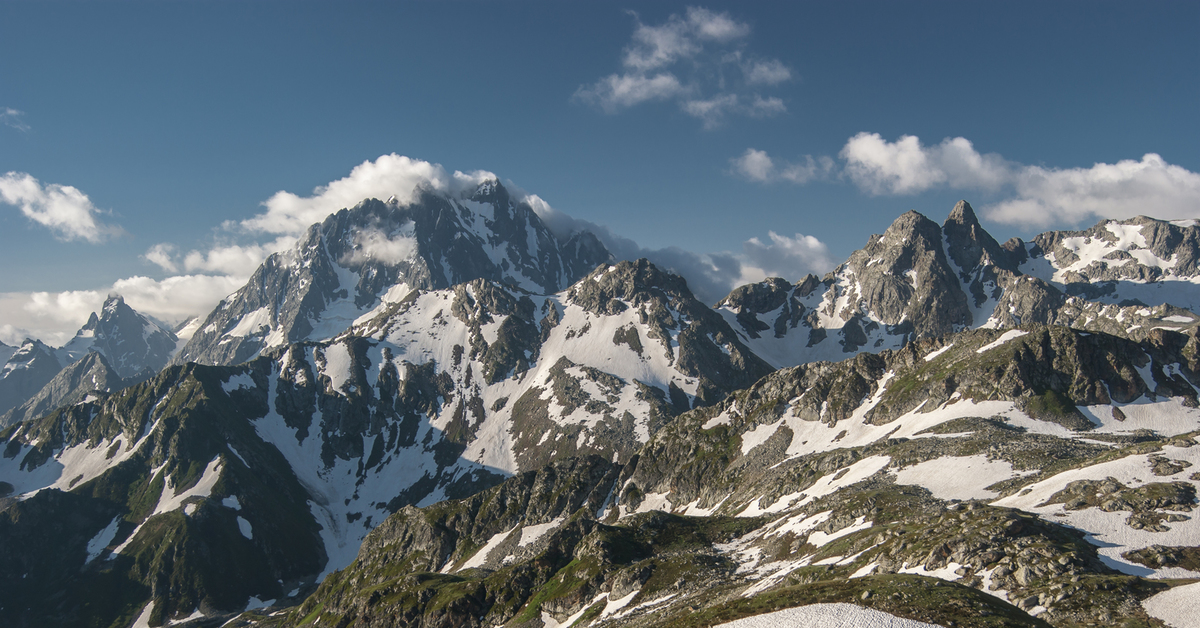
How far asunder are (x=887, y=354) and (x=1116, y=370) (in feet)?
158

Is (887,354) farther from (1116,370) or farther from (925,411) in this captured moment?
(1116,370)

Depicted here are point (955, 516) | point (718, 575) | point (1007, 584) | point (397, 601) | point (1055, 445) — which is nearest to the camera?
point (1007, 584)

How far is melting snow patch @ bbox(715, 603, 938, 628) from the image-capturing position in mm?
46972

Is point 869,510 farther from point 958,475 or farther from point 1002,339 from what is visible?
point 1002,339

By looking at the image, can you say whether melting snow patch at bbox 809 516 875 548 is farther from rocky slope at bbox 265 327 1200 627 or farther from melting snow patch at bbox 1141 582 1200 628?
melting snow patch at bbox 1141 582 1200 628

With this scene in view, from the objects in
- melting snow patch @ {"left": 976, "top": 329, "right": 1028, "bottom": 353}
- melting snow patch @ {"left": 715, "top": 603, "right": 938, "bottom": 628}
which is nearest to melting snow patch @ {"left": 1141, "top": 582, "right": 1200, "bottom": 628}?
melting snow patch @ {"left": 715, "top": 603, "right": 938, "bottom": 628}

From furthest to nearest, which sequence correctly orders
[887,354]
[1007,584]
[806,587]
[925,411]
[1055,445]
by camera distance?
[887,354]
[925,411]
[1055,445]
[806,587]
[1007,584]

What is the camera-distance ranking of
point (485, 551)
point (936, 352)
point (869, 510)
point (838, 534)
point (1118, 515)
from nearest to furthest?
point (1118, 515)
point (838, 534)
point (869, 510)
point (936, 352)
point (485, 551)

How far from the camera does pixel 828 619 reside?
4916 cm

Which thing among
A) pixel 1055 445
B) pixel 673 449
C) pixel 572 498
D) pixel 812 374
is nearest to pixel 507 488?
pixel 572 498

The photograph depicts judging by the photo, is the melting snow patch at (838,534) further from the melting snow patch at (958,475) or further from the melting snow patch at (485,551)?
the melting snow patch at (485,551)

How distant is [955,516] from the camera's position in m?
71.2

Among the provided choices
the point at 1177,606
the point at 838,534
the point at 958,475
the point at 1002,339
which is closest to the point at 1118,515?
the point at 1177,606

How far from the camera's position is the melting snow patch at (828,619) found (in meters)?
47.0
